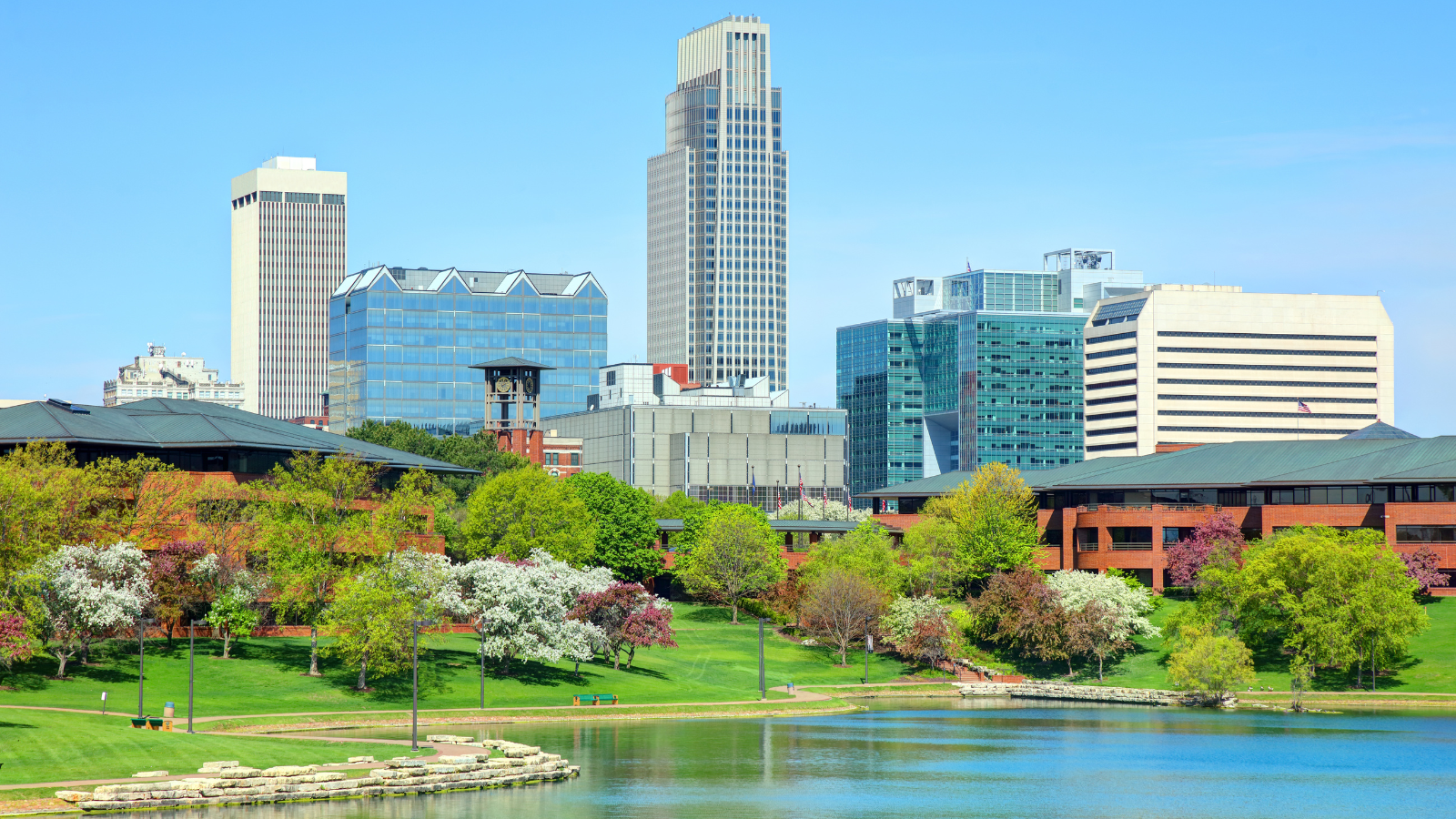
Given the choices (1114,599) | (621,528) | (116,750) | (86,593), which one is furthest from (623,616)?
(116,750)

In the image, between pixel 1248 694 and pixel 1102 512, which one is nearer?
pixel 1248 694

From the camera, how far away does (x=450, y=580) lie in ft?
365

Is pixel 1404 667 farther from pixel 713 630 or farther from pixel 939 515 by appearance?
pixel 713 630

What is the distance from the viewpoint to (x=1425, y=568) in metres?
132

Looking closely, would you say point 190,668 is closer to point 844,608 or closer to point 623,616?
point 623,616

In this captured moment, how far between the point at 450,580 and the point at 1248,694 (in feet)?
183

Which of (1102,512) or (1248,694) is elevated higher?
(1102,512)

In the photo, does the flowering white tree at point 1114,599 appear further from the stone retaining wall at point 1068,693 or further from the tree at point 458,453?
the tree at point 458,453

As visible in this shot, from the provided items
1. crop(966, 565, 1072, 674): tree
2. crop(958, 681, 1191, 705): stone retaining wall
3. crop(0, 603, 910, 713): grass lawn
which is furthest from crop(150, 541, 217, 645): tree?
crop(966, 565, 1072, 674): tree

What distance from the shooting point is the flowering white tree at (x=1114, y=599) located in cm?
12862

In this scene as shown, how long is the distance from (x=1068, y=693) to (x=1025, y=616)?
8.38 meters

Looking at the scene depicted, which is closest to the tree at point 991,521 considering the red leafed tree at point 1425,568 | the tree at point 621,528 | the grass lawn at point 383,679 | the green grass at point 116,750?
the grass lawn at point 383,679

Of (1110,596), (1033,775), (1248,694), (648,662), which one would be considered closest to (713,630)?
(648,662)

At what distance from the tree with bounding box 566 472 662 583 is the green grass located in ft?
249
